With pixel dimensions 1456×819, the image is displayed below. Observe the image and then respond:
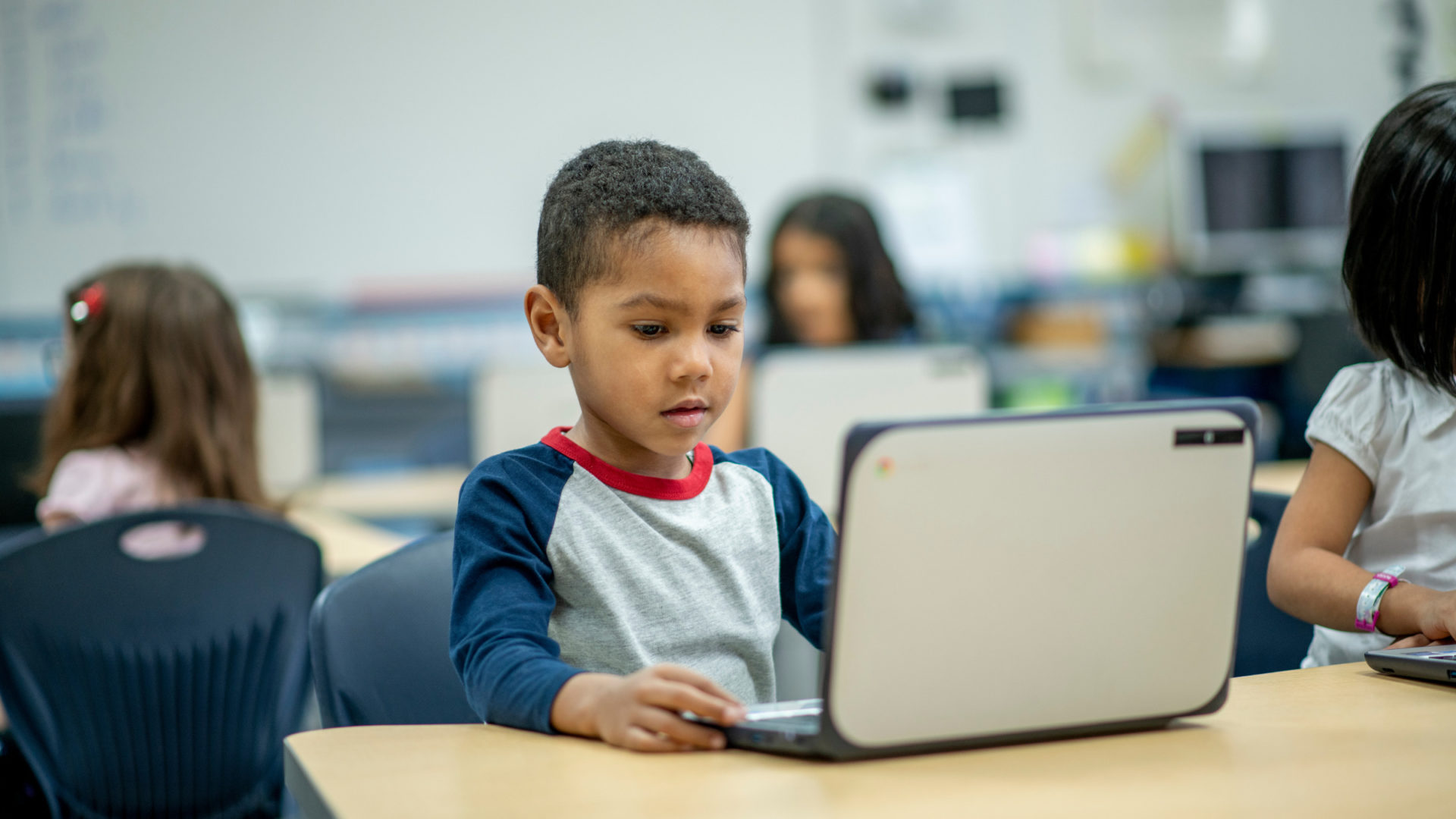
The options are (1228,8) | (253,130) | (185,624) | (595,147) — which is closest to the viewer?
(595,147)

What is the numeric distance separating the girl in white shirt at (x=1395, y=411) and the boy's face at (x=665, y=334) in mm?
566

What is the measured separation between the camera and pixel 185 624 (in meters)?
1.53

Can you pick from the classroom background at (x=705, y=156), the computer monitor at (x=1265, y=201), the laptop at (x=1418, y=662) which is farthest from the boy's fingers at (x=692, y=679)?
the computer monitor at (x=1265, y=201)

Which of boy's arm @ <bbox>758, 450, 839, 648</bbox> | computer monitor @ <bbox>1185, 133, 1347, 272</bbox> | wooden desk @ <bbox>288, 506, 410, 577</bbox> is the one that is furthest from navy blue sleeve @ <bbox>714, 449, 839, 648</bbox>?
computer monitor @ <bbox>1185, 133, 1347, 272</bbox>

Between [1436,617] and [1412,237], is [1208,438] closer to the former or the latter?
[1436,617]

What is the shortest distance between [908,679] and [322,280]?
165 inches

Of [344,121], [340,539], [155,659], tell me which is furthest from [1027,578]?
[344,121]

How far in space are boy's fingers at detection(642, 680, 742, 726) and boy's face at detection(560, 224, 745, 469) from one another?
279 mm

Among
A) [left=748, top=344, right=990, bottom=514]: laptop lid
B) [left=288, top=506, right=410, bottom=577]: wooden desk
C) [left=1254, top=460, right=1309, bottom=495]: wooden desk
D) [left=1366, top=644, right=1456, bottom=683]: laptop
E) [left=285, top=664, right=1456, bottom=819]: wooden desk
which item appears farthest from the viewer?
[left=748, top=344, right=990, bottom=514]: laptop lid

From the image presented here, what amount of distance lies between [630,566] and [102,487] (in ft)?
4.16

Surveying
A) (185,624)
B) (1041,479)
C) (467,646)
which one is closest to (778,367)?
(185,624)

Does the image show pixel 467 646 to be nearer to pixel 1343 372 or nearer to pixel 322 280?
pixel 1343 372

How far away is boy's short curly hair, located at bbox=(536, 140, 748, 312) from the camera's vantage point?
3.14ft

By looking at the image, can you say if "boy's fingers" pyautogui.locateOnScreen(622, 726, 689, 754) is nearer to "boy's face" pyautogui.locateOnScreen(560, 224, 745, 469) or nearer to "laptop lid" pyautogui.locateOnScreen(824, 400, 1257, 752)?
"laptop lid" pyautogui.locateOnScreen(824, 400, 1257, 752)
